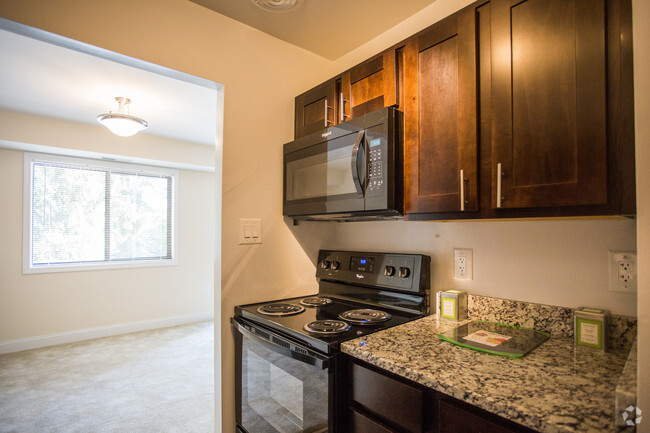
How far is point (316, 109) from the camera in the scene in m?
1.83

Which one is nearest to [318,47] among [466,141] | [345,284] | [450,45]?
[450,45]

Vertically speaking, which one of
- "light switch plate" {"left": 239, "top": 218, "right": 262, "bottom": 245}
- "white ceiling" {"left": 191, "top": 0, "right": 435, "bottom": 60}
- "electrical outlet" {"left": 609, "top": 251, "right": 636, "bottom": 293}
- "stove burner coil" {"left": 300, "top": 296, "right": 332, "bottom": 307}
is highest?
"white ceiling" {"left": 191, "top": 0, "right": 435, "bottom": 60}

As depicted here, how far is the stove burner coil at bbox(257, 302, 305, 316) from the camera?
154 centimetres

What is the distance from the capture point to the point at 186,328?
4.46 m

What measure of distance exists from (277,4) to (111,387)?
3.04m

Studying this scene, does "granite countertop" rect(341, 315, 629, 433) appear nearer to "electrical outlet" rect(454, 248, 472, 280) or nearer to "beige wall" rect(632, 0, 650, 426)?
"beige wall" rect(632, 0, 650, 426)

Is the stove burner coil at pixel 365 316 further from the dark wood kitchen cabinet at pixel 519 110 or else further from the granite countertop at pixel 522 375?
the dark wood kitchen cabinet at pixel 519 110

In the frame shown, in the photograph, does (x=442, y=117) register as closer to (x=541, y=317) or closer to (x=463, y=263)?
(x=463, y=263)

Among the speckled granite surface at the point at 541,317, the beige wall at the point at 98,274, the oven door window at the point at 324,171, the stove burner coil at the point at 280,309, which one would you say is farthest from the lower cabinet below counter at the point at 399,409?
the beige wall at the point at 98,274

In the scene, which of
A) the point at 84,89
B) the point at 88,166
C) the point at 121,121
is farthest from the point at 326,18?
the point at 88,166

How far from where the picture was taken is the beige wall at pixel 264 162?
126cm

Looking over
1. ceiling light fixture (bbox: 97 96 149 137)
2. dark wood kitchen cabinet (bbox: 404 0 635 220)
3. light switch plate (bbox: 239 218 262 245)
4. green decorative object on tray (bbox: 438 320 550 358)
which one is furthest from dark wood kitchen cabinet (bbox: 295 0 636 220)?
ceiling light fixture (bbox: 97 96 149 137)

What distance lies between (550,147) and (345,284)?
3.97ft

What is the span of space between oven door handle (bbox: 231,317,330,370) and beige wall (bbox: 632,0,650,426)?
2.60ft
